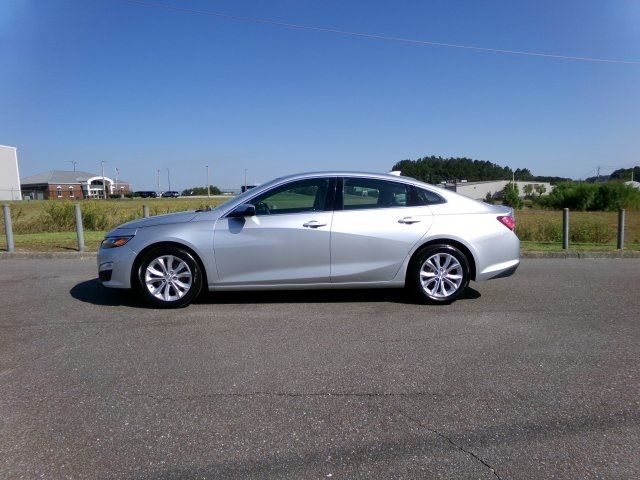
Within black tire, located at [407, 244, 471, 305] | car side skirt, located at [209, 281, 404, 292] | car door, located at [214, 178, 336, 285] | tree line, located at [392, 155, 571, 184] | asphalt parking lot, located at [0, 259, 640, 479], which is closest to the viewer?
asphalt parking lot, located at [0, 259, 640, 479]

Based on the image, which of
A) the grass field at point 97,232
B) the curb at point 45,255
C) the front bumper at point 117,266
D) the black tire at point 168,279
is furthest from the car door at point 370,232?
the curb at point 45,255

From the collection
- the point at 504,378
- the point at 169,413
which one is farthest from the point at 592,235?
the point at 169,413

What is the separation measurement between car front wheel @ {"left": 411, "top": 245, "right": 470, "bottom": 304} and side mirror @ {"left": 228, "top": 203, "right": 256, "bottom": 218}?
205 cm

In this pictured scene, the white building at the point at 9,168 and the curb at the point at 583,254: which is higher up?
the white building at the point at 9,168

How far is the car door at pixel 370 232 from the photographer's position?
5977mm

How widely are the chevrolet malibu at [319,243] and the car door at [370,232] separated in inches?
0.5

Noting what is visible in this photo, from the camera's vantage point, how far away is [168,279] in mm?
5941

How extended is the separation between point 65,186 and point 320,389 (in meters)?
108

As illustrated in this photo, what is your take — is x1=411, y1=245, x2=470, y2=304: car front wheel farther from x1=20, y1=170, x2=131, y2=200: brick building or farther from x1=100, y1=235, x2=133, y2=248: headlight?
x1=20, y1=170, x2=131, y2=200: brick building

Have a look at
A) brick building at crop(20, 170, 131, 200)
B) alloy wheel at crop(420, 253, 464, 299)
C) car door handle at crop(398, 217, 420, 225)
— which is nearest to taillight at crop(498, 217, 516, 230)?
alloy wheel at crop(420, 253, 464, 299)

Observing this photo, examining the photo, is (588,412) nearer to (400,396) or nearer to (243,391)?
(400,396)

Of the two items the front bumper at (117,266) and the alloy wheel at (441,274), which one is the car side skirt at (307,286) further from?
the front bumper at (117,266)

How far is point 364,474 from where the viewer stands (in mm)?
2670

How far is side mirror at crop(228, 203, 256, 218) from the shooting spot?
5.89 metres
